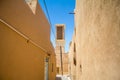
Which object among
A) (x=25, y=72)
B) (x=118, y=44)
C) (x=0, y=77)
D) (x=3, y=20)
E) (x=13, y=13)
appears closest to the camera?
(x=118, y=44)

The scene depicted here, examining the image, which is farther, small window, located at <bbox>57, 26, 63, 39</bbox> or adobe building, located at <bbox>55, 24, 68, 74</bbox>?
small window, located at <bbox>57, 26, 63, 39</bbox>

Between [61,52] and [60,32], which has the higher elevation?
[60,32]

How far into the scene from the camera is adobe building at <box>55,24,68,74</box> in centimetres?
2045

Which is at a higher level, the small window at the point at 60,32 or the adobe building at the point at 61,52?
the small window at the point at 60,32

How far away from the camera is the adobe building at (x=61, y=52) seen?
2045 cm

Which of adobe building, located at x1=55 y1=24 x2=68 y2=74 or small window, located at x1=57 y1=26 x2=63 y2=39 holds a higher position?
small window, located at x1=57 y1=26 x2=63 y2=39

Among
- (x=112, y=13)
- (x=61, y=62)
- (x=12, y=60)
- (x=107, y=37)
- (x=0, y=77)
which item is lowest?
(x=61, y=62)

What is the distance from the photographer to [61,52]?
20906 mm

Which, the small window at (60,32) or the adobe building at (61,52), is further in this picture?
the small window at (60,32)

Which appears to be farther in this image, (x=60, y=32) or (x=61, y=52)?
(x=60, y=32)

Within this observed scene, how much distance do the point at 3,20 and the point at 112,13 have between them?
87.8 inches

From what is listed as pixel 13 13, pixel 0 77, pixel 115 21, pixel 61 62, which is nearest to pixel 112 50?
pixel 115 21

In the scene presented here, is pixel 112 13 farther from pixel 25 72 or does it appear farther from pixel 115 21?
pixel 25 72

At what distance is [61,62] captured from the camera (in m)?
20.7
